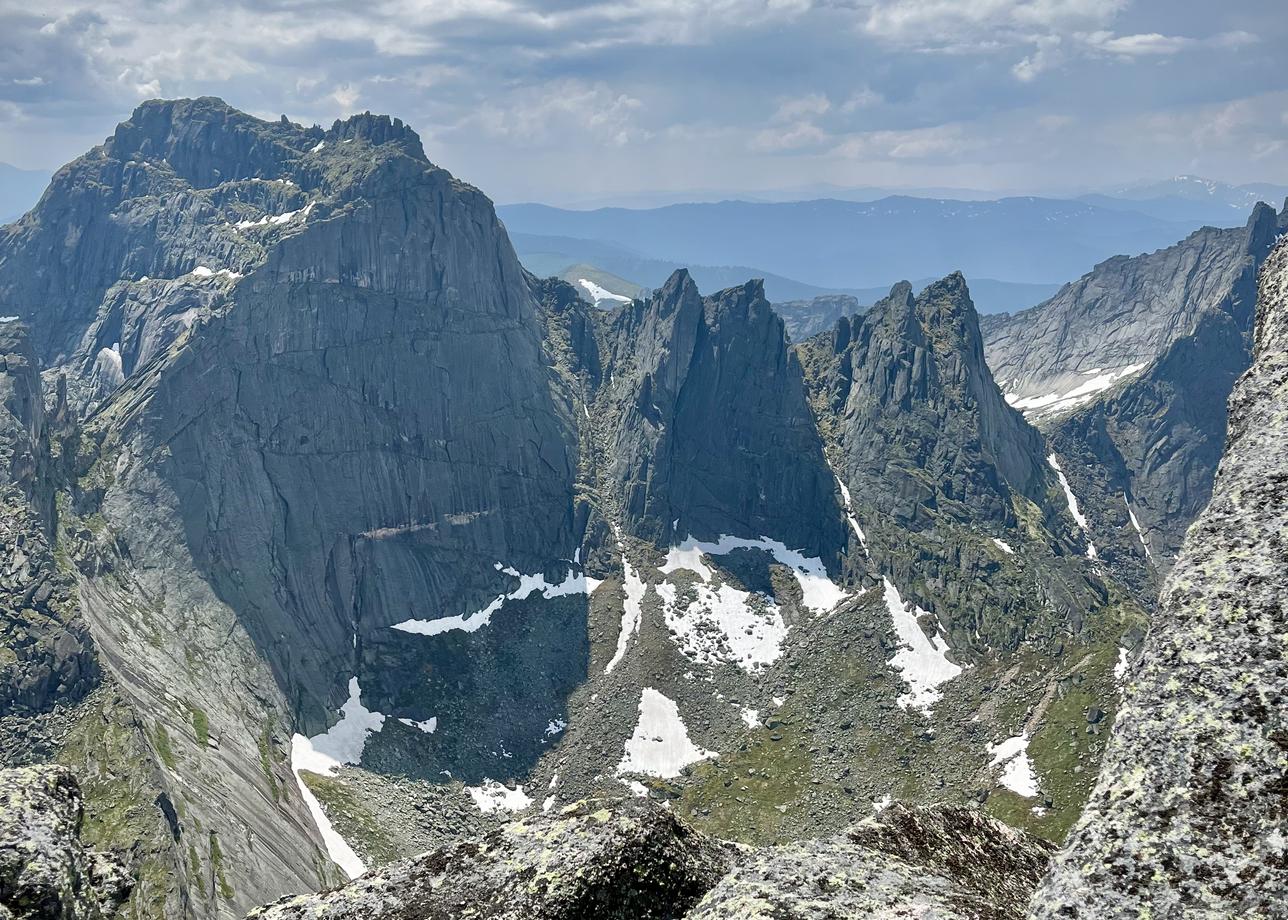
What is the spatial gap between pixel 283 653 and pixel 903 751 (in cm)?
12473

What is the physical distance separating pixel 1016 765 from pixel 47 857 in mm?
153801

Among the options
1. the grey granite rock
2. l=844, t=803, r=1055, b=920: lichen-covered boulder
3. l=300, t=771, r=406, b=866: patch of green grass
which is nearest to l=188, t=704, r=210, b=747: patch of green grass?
the grey granite rock

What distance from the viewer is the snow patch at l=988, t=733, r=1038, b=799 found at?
138 meters

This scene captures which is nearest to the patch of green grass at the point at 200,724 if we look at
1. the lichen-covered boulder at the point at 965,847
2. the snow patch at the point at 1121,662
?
the lichen-covered boulder at the point at 965,847

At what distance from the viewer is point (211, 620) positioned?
17412cm

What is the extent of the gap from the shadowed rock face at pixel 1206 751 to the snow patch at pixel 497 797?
164 metres

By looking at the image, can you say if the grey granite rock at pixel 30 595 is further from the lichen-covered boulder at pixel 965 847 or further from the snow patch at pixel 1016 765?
the snow patch at pixel 1016 765

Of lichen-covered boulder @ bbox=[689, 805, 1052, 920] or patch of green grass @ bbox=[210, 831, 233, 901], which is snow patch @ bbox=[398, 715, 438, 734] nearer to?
patch of green grass @ bbox=[210, 831, 233, 901]

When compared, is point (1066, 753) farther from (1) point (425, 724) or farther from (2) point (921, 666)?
(1) point (425, 724)

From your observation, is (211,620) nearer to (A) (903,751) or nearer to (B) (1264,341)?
(A) (903,751)

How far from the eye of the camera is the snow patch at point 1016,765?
138 metres

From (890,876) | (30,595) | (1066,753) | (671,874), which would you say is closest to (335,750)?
(30,595)

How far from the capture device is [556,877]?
15.5 meters

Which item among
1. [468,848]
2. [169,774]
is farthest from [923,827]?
[169,774]
